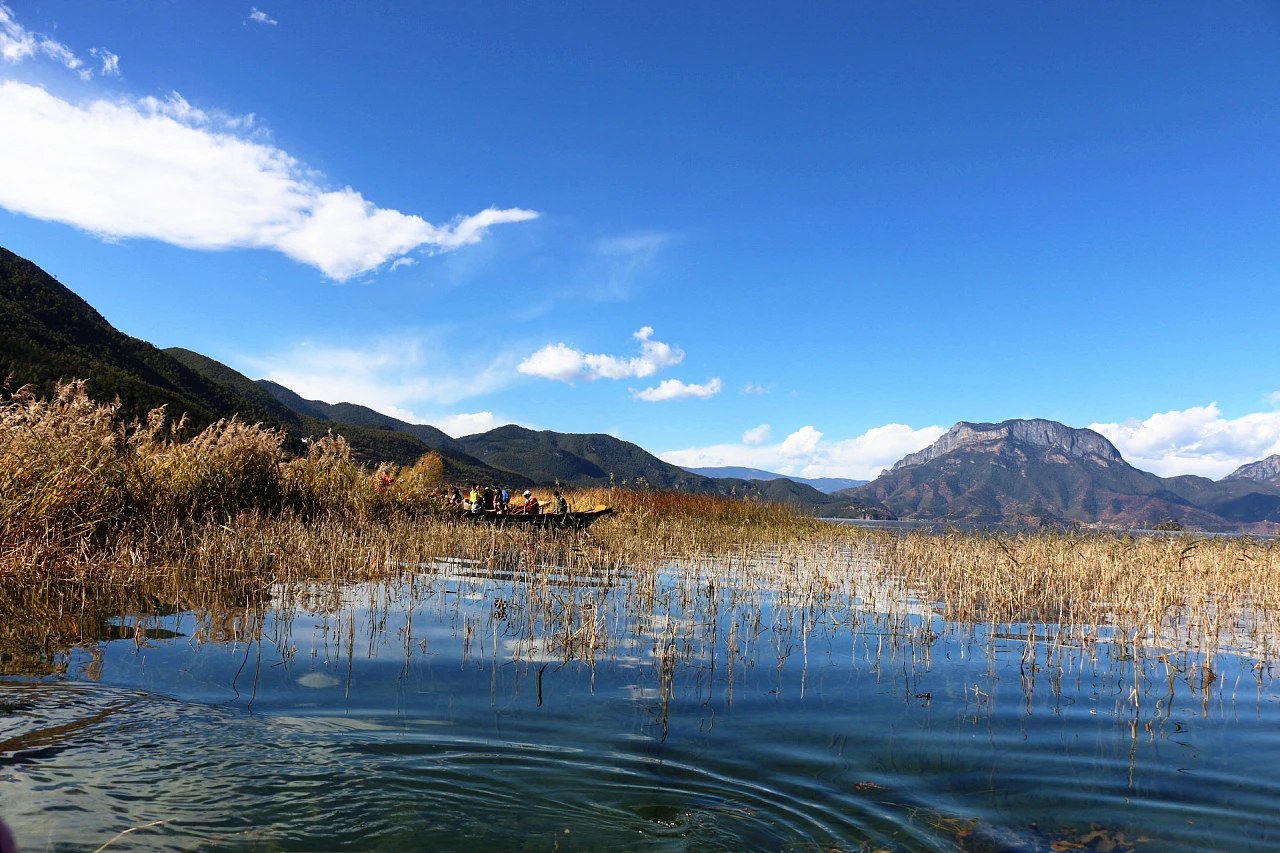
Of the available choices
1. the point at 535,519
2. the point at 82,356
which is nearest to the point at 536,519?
the point at 535,519

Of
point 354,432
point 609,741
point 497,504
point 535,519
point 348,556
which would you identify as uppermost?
point 354,432

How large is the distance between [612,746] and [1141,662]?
234 inches

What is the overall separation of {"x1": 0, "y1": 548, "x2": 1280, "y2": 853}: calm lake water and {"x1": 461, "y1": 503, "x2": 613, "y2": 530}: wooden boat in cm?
1159

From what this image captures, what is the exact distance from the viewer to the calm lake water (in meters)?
3.56

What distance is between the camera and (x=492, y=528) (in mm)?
18047

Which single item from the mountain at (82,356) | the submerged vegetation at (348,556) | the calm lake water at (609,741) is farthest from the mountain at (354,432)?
the calm lake water at (609,741)

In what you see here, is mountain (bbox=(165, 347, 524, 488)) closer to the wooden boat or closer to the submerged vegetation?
the wooden boat

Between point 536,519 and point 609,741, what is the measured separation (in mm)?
15337

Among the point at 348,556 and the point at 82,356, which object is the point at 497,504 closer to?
the point at 348,556

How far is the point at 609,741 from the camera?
15.6 ft

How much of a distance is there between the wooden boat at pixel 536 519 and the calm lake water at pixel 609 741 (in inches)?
456

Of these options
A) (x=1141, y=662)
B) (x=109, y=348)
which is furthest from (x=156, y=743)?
(x=109, y=348)

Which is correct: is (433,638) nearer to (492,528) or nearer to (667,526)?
(492,528)

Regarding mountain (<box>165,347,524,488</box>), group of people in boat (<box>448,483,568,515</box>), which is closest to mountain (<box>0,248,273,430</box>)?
mountain (<box>165,347,524,488</box>)
